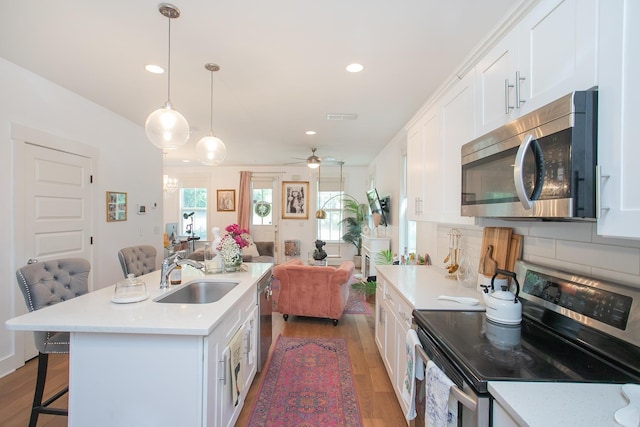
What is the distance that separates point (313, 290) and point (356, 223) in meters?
3.71

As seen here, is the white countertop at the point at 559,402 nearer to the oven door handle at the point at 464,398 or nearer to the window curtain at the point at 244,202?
the oven door handle at the point at 464,398

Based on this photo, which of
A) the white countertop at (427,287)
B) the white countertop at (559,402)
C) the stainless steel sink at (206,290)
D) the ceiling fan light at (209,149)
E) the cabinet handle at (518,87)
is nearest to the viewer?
the white countertop at (559,402)

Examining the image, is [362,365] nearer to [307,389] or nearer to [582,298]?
[307,389]

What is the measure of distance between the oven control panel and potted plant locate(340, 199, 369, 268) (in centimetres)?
553

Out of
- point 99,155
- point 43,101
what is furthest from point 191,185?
point 43,101

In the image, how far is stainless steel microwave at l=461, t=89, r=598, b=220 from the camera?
0.89m

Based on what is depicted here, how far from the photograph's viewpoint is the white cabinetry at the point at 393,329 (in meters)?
1.88

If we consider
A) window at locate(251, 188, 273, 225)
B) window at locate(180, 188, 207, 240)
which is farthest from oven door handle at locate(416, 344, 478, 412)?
window at locate(180, 188, 207, 240)

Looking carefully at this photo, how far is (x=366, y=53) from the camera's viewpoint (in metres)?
2.22

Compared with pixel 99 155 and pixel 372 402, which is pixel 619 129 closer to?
pixel 372 402

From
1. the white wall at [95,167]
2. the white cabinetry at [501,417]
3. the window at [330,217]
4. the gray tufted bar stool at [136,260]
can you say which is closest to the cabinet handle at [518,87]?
the white cabinetry at [501,417]

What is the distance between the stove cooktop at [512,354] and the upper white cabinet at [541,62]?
3.08ft

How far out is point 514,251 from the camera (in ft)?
5.62

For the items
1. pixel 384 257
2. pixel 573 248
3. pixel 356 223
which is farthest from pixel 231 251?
pixel 356 223
